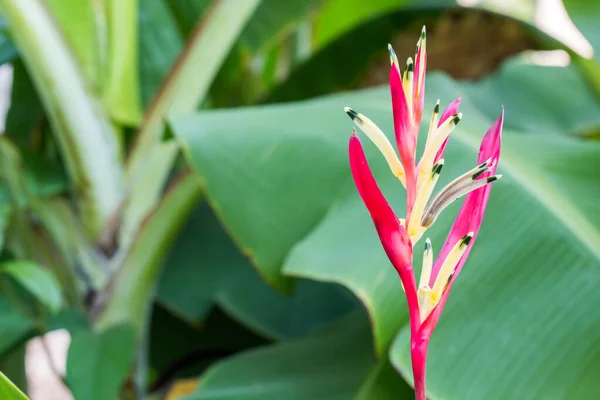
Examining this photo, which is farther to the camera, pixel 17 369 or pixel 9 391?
pixel 17 369

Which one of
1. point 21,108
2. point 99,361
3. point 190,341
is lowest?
point 190,341

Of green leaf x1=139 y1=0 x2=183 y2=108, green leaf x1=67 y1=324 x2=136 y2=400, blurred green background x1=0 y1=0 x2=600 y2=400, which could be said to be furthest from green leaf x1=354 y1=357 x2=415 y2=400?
green leaf x1=139 y1=0 x2=183 y2=108

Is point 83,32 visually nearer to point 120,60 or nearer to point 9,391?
point 120,60

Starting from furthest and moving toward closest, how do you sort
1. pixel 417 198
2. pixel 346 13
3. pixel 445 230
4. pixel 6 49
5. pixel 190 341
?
pixel 346 13
pixel 190 341
pixel 6 49
pixel 445 230
pixel 417 198

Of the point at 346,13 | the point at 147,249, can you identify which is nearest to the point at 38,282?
the point at 147,249

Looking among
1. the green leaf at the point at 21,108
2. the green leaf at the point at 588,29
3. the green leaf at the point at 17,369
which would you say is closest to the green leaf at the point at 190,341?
the green leaf at the point at 17,369

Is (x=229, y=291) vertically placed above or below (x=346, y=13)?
below
